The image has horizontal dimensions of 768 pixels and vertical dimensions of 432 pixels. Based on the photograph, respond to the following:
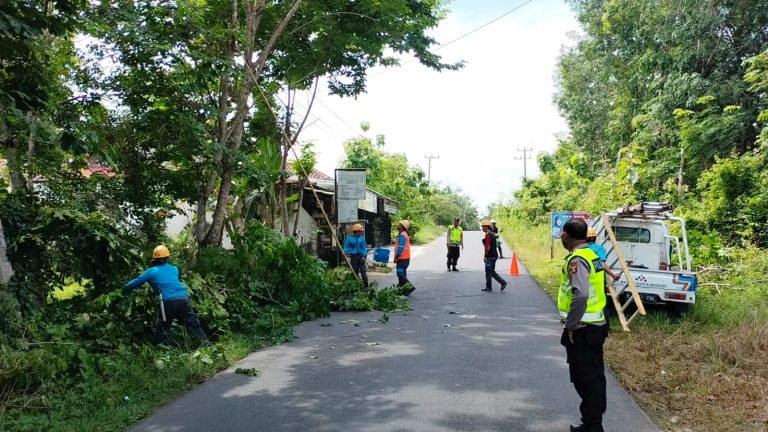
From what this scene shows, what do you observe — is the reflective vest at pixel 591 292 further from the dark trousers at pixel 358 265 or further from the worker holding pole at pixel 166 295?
the dark trousers at pixel 358 265

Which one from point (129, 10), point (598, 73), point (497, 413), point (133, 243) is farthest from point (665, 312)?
point (598, 73)

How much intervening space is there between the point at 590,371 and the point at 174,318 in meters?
5.36

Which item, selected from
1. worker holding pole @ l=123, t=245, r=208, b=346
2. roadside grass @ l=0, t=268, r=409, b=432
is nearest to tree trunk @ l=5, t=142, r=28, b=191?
worker holding pole @ l=123, t=245, r=208, b=346

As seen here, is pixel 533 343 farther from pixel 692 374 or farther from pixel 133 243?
pixel 133 243

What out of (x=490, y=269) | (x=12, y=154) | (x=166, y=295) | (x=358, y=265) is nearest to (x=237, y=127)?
(x=12, y=154)

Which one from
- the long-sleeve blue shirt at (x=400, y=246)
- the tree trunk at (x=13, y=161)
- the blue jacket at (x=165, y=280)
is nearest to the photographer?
the blue jacket at (x=165, y=280)

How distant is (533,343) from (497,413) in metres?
3.20

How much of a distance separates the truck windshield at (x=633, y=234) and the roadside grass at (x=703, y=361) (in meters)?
1.52

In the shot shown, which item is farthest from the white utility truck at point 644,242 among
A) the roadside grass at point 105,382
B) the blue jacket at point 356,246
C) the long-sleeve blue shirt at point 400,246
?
the roadside grass at point 105,382

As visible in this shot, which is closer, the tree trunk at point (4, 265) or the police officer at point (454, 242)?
the tree trunk at point (4, 265)

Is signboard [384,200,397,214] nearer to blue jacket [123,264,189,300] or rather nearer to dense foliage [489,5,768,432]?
dense foliage [489,5,768,432]

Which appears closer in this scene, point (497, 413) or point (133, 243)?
point (497, 413)

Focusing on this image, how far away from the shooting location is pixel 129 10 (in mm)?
9297

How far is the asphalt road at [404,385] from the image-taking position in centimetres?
499
